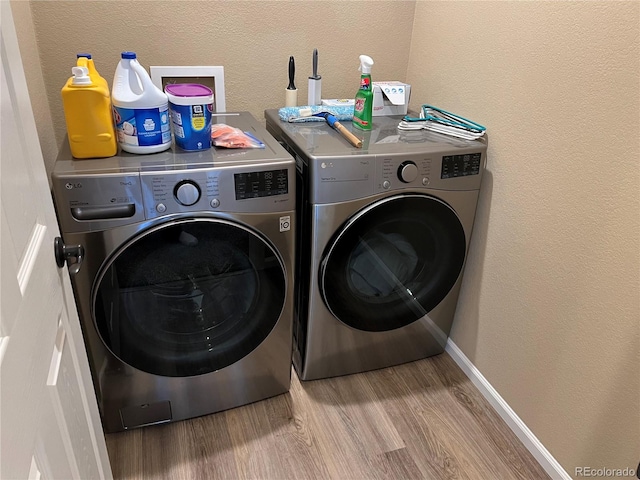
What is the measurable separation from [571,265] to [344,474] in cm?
89

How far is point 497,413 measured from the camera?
1.72 m

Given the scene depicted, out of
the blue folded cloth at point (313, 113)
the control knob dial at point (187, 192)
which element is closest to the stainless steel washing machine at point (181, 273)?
the control knob dial at point (187, 192)

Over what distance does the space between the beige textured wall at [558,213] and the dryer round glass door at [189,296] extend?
2.46 ft

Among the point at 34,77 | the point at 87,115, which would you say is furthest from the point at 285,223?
the point at 34,77

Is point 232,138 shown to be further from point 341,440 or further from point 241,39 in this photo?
point 341,440

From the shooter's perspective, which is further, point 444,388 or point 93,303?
point 444,388

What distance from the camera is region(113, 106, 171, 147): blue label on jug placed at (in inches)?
50.6

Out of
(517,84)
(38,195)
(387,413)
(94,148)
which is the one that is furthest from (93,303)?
(517,84)

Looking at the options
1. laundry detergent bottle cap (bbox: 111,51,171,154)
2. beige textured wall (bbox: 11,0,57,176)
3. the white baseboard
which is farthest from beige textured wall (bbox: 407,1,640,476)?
beige textured wall (bbox: 11,0,57,176)

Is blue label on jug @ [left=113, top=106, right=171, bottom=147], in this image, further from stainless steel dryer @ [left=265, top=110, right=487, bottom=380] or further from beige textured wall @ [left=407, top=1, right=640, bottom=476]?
beige textured wall @ [left=407, top=1, right=640, bottom=476]

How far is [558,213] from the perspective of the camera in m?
1.38

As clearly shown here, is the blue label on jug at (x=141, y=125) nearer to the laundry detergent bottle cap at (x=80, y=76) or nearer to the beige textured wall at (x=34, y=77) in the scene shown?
the laundry detergent bottle cap at (x=80, y=76)

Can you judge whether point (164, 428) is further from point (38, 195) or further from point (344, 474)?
point (38, 195)

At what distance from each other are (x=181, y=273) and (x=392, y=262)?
69cm
